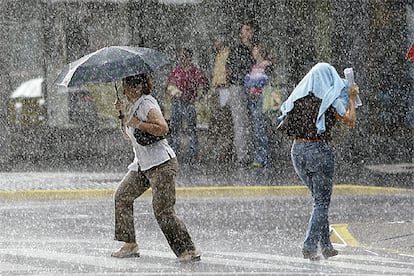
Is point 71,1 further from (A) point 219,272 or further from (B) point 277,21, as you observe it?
(A) point 219,272

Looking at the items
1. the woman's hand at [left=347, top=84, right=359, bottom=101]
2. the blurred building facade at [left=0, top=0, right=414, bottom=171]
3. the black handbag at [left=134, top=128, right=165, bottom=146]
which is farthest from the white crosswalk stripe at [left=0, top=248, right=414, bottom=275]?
the blurred building facade at [left=0, top=0, right=414, bottom=171]

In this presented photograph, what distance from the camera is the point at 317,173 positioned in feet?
41.1

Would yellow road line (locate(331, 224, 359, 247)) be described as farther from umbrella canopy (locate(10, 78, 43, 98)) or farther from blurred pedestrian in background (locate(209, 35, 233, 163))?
umbrella canopy (locate(10, 78, 43, 98))

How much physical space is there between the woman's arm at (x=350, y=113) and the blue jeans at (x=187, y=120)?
995 cm

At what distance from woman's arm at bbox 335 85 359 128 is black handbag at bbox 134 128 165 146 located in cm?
139

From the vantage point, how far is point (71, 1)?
24312mm

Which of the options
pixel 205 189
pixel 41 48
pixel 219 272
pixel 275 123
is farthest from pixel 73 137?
pixel 219 272

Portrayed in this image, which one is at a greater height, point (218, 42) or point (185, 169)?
point (218, 42)

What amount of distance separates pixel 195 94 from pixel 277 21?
2.69 meters

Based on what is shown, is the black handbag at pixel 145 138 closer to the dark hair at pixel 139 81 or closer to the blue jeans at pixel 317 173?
the dark hair at pixel 139 81

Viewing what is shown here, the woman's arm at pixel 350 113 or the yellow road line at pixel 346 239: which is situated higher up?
the woman's arm at pixel 350 113

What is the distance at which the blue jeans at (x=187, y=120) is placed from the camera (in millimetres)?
22375

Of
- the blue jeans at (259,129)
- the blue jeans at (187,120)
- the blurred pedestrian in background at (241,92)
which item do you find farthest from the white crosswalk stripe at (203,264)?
the blue jeans at (187,120)

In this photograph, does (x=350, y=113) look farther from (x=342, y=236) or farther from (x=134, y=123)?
(x=342, y=236)
